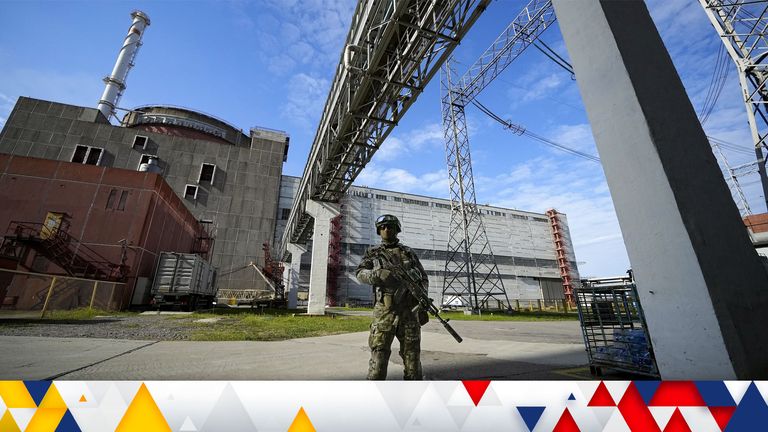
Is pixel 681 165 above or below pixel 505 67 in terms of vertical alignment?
below

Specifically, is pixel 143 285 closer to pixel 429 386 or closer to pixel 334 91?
pixel 334 91

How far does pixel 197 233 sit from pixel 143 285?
10.6 meters

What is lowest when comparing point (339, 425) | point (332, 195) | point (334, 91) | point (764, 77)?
point (339, 425)

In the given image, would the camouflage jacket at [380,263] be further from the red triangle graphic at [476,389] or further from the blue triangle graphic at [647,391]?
the blue triangle graphic at [647,391]

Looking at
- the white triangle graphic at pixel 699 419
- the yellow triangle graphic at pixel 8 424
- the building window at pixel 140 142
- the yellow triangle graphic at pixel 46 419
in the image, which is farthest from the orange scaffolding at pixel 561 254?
the building window at pixel 140 142

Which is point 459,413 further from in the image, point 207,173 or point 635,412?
point 207,173

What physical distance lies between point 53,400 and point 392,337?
2.07m

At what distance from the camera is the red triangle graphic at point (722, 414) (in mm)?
1288

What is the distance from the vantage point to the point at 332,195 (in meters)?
14.9

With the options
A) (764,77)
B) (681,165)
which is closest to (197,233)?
(681,165)

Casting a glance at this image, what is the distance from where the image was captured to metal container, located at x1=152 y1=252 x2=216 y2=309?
48.7 feet

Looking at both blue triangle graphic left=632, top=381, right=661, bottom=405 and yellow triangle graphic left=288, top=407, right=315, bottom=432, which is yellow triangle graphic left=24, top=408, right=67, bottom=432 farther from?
blue triangle graphic left=632, top=381, right=661, bottom=405

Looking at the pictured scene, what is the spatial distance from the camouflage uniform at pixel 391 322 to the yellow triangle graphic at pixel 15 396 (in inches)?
75.3

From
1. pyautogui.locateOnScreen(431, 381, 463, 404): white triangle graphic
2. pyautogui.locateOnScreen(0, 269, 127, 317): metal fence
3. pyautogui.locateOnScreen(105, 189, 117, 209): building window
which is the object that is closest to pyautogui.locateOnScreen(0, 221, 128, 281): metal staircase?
pyautogui.locateOnScreen(0, 269, 127, 317): metal fence
